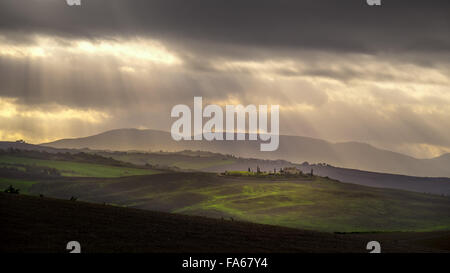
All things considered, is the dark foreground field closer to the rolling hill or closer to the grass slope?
the rolling hill

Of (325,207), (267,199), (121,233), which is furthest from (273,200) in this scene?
(121,233)

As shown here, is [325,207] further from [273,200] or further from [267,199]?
[267,199]

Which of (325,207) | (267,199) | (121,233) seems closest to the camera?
(121,233)

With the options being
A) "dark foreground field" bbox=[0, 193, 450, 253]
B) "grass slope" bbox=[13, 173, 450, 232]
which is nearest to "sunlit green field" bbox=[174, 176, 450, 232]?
"grass slope" bbox=[13, 173, 450, 232]

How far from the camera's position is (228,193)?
15512 cm

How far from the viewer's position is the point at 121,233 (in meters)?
32.8

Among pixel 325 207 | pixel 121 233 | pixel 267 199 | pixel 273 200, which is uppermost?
pixel 267 199

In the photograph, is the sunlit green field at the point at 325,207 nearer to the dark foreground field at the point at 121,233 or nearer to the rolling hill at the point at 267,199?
the rolling hill at the point at 267,199

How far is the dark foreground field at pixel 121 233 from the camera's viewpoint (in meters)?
28.4

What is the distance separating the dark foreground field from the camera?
28391mm

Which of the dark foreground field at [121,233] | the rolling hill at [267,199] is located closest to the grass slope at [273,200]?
the rolling hill at [267,199]

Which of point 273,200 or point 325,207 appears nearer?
point 325,207
